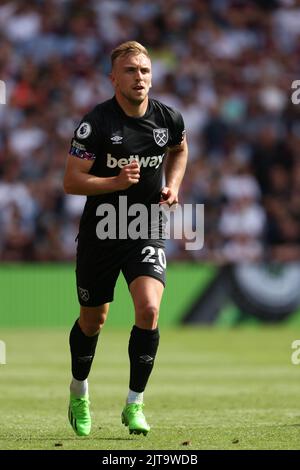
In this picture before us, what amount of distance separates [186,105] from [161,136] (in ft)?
44.9

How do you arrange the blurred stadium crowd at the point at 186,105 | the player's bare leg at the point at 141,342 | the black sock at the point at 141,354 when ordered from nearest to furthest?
1. the player's bare leg at the point at 141,342
2. the black sock at the point at 141,354
3. the blurred stadium crowd at the point at 186,105

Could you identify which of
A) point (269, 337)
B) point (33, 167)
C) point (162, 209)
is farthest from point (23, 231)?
point (162, 209)

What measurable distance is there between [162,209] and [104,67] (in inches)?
580

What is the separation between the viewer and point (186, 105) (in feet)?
69.9

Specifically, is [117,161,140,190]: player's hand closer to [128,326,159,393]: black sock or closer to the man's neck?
the man's neck

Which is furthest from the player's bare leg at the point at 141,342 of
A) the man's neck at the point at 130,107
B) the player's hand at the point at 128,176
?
the man's neck at the point at 130,107

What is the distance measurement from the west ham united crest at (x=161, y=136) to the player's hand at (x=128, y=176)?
47 cm

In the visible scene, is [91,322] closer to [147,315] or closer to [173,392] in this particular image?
[147,315]

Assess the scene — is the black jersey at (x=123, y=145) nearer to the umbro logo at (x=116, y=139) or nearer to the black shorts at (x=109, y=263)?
the umbro logo at (x=116, y=139)

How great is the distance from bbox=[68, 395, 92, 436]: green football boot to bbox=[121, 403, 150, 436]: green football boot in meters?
0.28

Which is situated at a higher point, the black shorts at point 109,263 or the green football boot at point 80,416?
the black shorts at point 109,263

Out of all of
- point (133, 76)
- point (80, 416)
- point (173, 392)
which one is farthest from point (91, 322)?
point (173, 392)

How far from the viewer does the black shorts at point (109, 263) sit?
7.59 m
